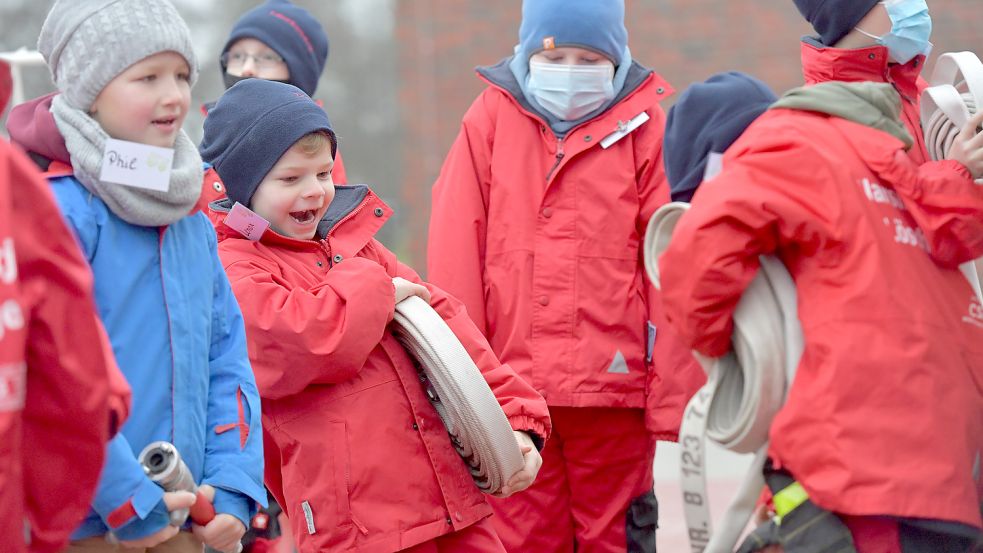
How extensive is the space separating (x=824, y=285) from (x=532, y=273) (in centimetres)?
184

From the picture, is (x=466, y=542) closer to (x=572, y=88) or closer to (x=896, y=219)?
(x=896, y=219)

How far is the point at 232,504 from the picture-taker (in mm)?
3502

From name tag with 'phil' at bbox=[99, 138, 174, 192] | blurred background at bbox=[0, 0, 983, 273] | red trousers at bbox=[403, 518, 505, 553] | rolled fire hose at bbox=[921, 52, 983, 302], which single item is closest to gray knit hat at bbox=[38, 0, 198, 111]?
name tag with 'phil' at bbox=[99, 138, 174, 192]

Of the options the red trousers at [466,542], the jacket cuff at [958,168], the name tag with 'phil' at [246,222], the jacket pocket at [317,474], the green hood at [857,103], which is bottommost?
the red trousers at [466,542]

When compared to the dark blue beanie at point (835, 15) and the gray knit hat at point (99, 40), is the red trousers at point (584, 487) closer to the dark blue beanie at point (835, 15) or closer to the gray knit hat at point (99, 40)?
the dark blue beanie at point (835, 15)

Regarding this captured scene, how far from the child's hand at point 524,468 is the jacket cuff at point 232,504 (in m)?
0.79

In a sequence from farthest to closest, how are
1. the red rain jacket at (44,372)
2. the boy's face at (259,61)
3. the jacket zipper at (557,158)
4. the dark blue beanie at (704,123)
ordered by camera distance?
the boy's face at (259,61)
the jacket zipper at (557,158)
the dark blue beanie at (704,123)
the red rain jacket at (44,372)

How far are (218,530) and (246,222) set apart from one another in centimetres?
95

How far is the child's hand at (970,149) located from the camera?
142 inches

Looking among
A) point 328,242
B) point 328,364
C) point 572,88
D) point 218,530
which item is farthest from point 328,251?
point 572,88

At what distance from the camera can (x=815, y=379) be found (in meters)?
3.39

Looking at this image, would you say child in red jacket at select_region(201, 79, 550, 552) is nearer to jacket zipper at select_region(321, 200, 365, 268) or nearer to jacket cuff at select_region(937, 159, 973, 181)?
jacket zipper at select_region(321, 200, 365, 268)

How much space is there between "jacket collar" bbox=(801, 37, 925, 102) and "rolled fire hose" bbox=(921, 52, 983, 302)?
131mm

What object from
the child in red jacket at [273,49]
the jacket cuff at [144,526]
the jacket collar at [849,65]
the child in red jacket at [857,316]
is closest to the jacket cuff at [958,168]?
the child in red jacket at [857,316]
